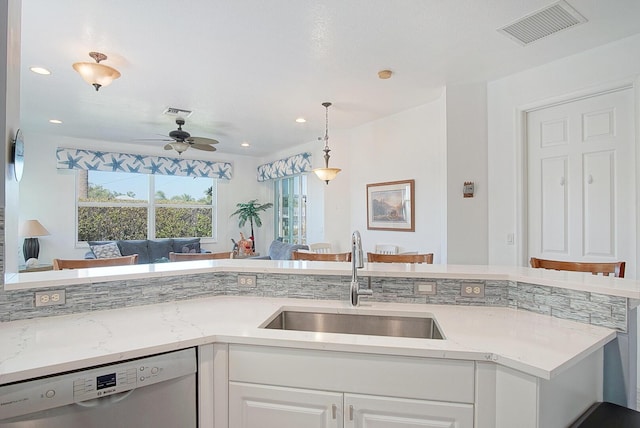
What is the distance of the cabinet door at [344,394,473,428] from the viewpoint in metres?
1.14

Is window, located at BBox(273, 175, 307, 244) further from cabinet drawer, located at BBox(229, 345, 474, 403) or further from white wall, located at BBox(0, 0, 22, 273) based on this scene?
cabinet drawer, located at BBox(229, 345, 474, 403)

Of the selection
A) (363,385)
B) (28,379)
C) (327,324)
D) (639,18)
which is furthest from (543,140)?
(28,379)

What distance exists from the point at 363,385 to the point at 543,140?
2.90 metres

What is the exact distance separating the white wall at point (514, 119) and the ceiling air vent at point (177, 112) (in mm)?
3451

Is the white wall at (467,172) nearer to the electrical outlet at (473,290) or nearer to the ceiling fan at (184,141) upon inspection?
the electrical outlet at (473,290)

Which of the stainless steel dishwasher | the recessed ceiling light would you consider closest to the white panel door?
the stainless steel dishwasher

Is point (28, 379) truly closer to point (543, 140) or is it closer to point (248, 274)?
point (248, 274)

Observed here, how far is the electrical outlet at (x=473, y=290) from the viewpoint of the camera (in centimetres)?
171

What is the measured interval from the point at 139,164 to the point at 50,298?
526 centimetres

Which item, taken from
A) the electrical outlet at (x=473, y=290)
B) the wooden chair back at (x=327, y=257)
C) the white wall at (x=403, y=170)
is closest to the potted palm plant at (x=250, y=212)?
the white wall at (x=403, y=170)

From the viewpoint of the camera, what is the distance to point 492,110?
3.35 metres

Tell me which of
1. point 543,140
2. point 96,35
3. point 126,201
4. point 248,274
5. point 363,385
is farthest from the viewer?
point 126,201

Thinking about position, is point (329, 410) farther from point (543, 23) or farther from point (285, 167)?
point (285, 167)

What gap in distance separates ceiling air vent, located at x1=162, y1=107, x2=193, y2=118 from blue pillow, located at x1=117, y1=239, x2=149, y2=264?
261 cm
